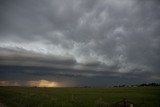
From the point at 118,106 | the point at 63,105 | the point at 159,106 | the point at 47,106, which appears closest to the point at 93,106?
the point at 63,105

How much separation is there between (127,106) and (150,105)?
691 inches

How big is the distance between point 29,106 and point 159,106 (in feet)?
67.9

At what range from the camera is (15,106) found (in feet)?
125

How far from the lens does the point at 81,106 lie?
1495 inches

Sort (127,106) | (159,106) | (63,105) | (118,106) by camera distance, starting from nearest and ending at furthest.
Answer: (127,106) → (118,106) → (159,106) → (63,105)

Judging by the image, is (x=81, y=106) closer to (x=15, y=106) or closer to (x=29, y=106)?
(x=29, y=106)

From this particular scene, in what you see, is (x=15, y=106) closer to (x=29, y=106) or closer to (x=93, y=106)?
(x=29, y=106)

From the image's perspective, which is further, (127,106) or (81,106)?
(81,106)

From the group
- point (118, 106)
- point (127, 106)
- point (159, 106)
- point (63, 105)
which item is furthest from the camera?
point (63, 105)

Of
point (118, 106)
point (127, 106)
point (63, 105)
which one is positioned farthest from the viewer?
point (63, 105)

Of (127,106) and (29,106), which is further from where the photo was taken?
(29,106)

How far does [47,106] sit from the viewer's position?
38.2m

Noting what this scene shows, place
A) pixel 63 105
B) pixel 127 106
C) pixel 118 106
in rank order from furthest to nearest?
pixel 63 105 → pixel 118 106 → pixel 127 106

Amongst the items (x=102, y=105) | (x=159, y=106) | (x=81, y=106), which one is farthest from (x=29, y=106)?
(x=159, y=106)
